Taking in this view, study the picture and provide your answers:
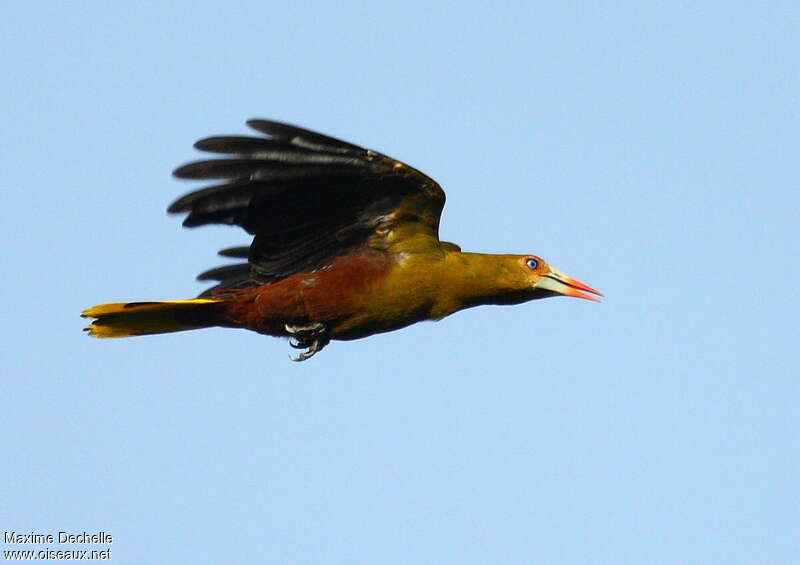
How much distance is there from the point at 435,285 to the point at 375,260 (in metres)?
0.46

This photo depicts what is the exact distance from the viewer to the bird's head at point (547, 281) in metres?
10.2

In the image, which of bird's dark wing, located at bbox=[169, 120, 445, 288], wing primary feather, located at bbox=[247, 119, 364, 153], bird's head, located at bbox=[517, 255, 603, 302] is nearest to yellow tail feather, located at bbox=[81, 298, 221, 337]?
bird's dark wing, located at bbox=[169, 120, 445, 288]

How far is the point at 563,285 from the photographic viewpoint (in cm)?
1034

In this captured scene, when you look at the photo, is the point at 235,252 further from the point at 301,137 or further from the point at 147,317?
the point at 301,137

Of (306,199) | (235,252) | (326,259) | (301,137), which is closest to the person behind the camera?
(301,137)

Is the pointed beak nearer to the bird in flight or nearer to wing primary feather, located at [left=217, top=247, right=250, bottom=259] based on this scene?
the bird in flight

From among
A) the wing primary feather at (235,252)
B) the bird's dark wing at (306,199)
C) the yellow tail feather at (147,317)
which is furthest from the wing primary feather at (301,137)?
the wing primary feather at (235,252)

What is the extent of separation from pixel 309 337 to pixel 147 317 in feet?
3.84

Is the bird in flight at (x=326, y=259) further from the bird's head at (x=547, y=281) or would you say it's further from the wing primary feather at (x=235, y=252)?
the wing primary feather at (x=235, y=252)

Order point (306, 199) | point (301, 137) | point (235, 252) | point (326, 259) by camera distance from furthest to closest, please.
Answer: point (235, 252) → point (326, 259) → point (306, 199) → point (301, 137)

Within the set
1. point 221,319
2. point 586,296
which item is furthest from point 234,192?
point 586,296

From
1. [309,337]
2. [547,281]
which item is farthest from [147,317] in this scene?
[547,281]

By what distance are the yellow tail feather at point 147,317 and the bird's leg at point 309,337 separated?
59cm

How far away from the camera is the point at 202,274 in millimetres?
11234
